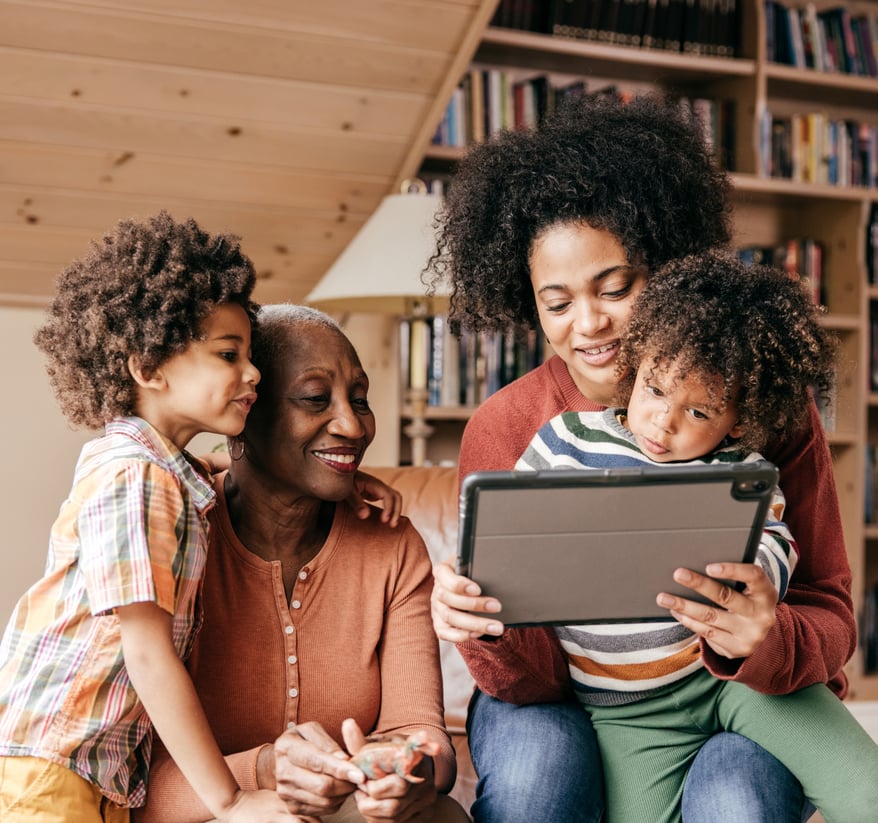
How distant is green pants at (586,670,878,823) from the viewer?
1185 mm

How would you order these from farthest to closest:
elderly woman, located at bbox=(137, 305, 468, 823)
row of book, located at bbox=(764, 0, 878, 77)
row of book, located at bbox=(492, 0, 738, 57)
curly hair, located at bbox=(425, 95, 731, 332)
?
row of book, located at bbox=(764, 0, 878, 77) → row of book, located at bbox=(492, 0, 738, 57) → curly hair, located at bbox=(425, 95, 731, 332) → elderly woman, located at bbox=(137, 305, 468, 823)

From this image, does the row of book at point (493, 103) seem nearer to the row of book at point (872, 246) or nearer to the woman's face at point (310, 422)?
the row of book at point (872, 246)

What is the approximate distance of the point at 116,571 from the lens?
1095 millimetres

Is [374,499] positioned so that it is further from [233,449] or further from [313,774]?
[313,774]

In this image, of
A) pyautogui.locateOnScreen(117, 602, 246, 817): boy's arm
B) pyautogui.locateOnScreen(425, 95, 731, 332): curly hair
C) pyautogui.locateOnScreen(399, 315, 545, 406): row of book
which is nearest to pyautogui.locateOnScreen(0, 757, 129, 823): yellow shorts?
pyautogui.locateOnScreen(117, 602, 246, 817): boy's arm

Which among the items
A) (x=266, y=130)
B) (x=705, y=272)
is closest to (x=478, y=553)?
(x=705, y=272)

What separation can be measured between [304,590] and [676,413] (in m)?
0.54

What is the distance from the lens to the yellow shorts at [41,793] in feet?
3.62

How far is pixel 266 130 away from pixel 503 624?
1.94 m

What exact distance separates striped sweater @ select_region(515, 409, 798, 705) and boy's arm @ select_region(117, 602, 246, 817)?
1.51ft

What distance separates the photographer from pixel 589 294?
4.66ft

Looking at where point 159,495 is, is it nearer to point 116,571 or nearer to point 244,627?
point 116,571

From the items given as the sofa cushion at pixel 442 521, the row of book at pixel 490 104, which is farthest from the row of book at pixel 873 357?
the sofa cushion at pixel 442 521

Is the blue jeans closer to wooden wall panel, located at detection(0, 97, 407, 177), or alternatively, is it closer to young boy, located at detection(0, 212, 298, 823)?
young boy, located at detection(0, 212, 298, 823)
